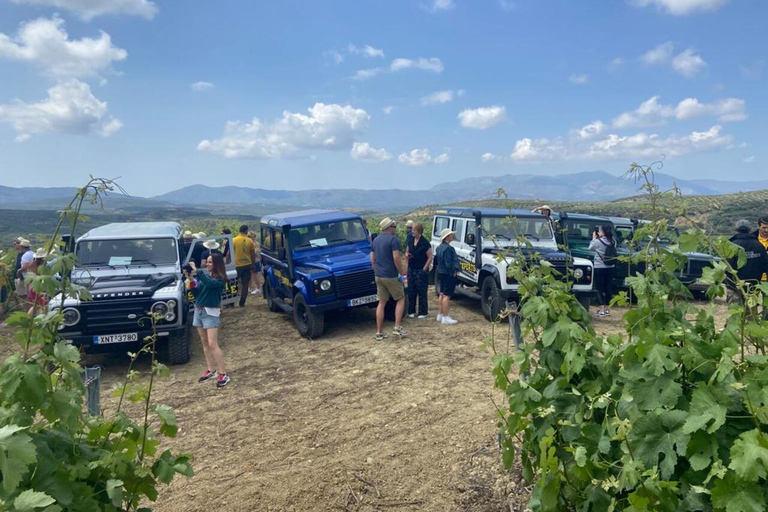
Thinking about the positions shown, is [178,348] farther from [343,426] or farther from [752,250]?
[752,250]

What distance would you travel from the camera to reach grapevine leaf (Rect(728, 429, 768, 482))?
1.77m

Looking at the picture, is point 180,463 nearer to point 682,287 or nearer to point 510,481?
point 510,481

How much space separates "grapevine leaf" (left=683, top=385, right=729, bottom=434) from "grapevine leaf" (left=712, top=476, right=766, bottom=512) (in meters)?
0.19

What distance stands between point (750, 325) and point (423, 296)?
24.7 ft

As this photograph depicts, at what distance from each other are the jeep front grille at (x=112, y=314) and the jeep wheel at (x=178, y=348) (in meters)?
0.48

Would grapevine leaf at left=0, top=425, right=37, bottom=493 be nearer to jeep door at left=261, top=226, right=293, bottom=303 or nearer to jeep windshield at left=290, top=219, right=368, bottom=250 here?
jeep door at left=261, top=226, right=293, bottom=303

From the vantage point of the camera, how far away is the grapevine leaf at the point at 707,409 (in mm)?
1957

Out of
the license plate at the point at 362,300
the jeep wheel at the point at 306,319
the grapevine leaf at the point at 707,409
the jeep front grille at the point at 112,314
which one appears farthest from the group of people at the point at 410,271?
the grapevine leaf at the point at 707,409

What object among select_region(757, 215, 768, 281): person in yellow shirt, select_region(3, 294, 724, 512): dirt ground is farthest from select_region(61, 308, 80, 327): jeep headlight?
select_region(757, 215, 768, 281): person in yellow shirt

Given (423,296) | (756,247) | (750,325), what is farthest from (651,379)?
(423,296)

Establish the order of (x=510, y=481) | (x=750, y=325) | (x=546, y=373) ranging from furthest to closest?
(x=510, y=481), (x=546, y=373), (x=750, y=325)

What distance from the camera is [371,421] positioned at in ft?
16.9

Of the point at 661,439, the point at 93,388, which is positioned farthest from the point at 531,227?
the point at 93,388

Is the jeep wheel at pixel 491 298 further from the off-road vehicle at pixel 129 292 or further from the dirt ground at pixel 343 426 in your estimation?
the off-road vehicle at pixel 129 292
